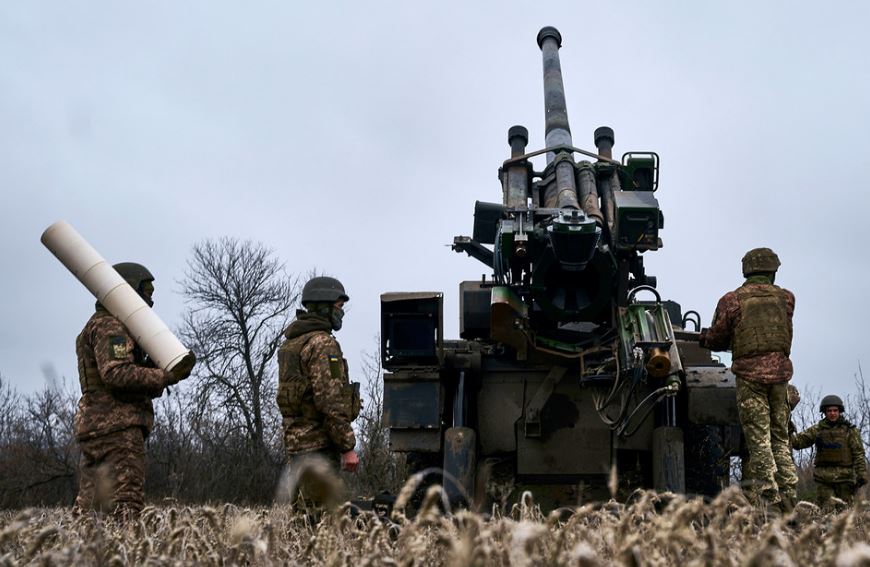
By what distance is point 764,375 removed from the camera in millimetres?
6770

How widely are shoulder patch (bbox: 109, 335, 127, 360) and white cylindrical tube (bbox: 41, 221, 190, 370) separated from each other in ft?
0.31

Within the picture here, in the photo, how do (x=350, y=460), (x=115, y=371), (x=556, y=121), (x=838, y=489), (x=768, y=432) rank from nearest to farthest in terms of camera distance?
(x=115, y=371), (x=350, y=460), (x=768, y=432), (x=556, y=121), (x=838, y=489)

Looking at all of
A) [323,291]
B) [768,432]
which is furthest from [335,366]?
[768,432]

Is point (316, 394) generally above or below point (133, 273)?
below

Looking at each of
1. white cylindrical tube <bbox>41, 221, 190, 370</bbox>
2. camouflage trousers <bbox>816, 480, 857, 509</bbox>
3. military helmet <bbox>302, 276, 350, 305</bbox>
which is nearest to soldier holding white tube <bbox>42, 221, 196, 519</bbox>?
white cylindrical tube <bbox>41, 221, 190, 370</bbox>

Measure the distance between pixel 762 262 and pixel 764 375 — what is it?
0.84 m

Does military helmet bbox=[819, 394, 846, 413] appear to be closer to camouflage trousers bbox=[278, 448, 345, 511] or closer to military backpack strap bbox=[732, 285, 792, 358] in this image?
military backpack strap bbox=[732, 285, 792, 358]

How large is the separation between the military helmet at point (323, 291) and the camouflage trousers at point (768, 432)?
283 cm

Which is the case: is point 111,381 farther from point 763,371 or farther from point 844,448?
point 844,448

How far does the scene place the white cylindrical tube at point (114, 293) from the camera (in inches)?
230

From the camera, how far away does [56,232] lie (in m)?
6.08

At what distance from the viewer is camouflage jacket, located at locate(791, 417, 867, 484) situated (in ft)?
36.8

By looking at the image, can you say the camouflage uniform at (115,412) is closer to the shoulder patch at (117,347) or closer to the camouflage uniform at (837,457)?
the shoulder patch at (117,347)

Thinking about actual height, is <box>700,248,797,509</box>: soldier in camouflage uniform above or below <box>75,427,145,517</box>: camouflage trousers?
above
